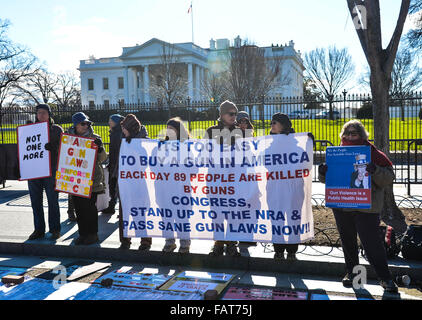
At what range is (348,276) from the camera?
482cm

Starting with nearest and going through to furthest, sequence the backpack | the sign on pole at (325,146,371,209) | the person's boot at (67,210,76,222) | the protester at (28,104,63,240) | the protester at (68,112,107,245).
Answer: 1. the sign on pole at (325,146,371,209)
2. the backpack
3. the protester at (68,112,107,245)
4. the protester at (28,104,63,240)
5. the person's boot at (67,210,76,222)

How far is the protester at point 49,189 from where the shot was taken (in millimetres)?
6598

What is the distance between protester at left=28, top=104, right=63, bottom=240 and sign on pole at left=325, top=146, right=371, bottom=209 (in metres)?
4.16

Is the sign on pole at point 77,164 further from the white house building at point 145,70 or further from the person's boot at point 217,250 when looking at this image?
the white house building at point 145,70

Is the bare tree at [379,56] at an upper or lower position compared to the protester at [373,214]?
upper

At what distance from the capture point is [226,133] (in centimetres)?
576

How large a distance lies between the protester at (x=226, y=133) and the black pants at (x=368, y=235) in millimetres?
1488

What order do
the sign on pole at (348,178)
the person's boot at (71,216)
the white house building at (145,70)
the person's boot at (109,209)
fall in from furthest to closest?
the white house building at (145,70)
the person's boot at (109,209)
the person's boot at (71,216)
the sign on pole at (348,178)

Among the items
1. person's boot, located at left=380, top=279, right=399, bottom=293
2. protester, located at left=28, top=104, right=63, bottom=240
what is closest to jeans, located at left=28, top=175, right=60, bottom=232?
protester, located at left=28, top=104, right=63, bottom=240

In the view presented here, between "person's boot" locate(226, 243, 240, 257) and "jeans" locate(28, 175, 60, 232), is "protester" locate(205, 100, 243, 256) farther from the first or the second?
"jeans" locate(28, 175, 60, 232)

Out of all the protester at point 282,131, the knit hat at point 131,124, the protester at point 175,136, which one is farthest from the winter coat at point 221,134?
the knit hat at point 131,124

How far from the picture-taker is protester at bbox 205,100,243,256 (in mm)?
5655
